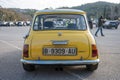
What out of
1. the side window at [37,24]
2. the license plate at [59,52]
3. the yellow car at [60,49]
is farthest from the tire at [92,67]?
the side window at [37,24]

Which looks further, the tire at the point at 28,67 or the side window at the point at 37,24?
the side window at the point at 37,24

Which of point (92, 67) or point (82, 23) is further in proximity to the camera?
point (82, 23)

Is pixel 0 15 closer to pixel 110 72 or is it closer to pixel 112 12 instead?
pixel 112 12

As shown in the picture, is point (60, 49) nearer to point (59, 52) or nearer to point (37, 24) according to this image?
point (59, 52)

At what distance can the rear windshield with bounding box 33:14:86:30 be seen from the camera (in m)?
9.91

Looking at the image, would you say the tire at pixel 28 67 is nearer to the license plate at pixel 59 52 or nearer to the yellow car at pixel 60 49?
the yellow car at pixel 60 49

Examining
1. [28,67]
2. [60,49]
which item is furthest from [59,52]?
[28,67]

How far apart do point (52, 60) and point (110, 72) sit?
1.71m

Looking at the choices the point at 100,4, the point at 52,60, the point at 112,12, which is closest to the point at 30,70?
the point at 52,60

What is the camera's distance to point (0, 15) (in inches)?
4840

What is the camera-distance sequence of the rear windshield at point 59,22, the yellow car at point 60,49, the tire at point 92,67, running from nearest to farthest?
the yellow car at point 60,49
the tire at point 92,67
the rear windshield at point 59,22

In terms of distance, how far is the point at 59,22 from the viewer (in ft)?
33.2

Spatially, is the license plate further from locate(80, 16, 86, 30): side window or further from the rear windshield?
locate(80, 16, 86, 30): side window

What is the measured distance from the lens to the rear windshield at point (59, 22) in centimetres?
991
